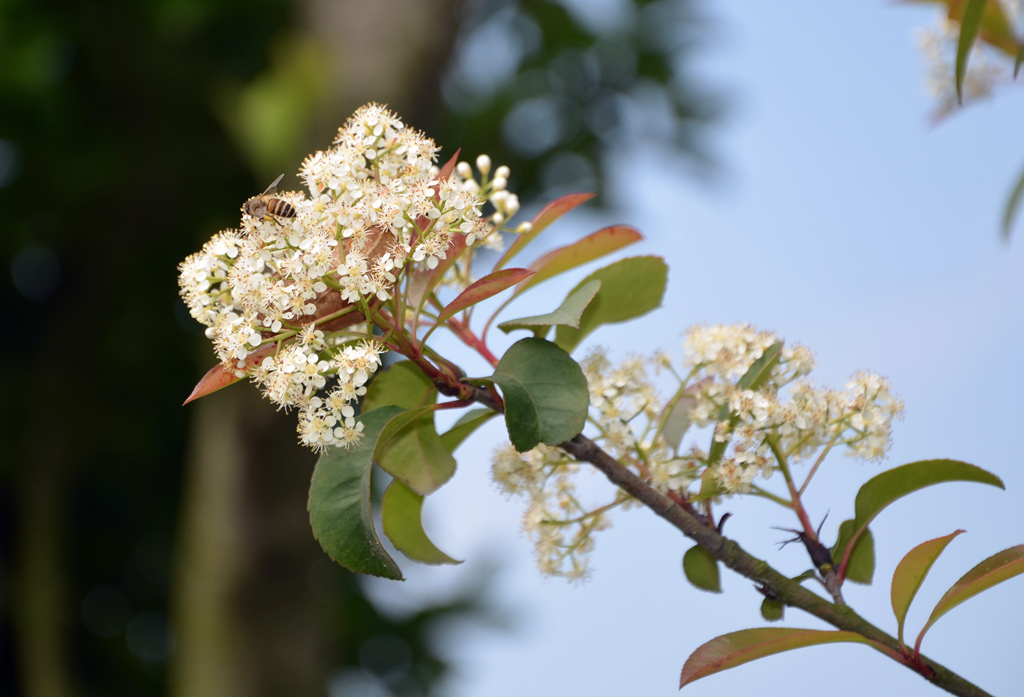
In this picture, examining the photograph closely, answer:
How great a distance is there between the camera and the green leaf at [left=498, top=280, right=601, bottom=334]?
0.61 m

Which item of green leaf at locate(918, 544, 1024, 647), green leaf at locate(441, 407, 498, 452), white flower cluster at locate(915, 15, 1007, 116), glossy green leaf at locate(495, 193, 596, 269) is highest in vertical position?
white flower cluster at locate(915, 15, 1007, 116)

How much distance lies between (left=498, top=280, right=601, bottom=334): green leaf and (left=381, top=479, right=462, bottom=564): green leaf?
22 cm

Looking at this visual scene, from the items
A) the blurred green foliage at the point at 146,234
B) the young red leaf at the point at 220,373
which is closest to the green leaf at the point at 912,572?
the young red leaf at the point at 220,373

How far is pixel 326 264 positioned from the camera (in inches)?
24.5

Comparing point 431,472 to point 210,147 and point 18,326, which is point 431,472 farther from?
point 18,326

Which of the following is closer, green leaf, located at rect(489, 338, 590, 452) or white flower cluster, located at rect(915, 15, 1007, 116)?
green leaf, located at rect(489, 338, 590, 452)

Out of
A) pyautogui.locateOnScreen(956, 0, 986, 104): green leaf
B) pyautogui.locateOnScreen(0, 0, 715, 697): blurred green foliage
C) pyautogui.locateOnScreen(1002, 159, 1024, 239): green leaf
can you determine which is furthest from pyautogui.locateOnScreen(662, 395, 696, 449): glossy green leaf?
pyautogui.locateOnScreen(0, 0, 715, 697): blurred green foliage

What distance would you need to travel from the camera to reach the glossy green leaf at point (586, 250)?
2.78 feet

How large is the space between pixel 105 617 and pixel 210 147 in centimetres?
261

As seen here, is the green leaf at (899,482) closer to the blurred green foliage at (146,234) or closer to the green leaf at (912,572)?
the green leaf at (912,572)

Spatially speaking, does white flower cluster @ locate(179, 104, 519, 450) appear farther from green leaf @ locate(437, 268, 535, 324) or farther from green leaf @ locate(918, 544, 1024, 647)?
green leaf @ locate(918, 544, 1024, 647)

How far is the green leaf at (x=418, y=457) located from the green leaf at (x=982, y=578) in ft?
1.31

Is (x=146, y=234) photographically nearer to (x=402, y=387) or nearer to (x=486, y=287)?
(x=402, y=387)

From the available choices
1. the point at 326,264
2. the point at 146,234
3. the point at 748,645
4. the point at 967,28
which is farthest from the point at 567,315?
the point at 146,234
